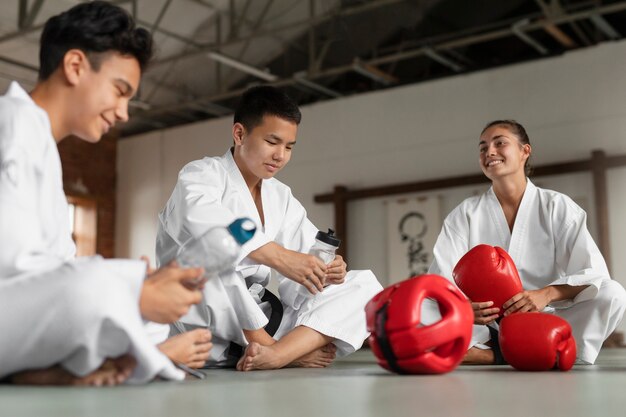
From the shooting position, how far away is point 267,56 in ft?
29.9

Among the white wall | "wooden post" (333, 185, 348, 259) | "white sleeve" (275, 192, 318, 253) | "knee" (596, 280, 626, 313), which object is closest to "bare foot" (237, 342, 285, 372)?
"white sleeve" (275, 192, 318, 253)

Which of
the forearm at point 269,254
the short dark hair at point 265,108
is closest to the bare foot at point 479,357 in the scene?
the forearm at point 269,254

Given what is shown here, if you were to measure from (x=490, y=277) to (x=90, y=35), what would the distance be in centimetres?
165

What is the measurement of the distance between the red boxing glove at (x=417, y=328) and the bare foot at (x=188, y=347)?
472 mm

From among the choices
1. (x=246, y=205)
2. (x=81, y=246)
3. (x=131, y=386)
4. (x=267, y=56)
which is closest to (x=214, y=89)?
(x=267, y=56)

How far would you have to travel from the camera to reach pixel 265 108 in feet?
9.87

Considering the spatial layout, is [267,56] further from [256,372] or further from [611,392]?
[611,392]

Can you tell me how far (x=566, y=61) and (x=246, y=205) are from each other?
5665mm

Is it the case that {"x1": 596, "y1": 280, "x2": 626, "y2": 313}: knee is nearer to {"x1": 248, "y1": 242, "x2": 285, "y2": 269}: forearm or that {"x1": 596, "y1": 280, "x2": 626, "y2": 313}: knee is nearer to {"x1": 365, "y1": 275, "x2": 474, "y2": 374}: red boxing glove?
{"x1": 365, "y1": 275, "x2": 474, "y2": 374}: red boxing glove

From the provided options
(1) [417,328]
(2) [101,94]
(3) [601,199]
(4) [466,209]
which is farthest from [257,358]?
(3) [601,199]

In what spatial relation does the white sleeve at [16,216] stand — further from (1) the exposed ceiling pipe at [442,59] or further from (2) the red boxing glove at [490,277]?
(1) the exposed ceiling pipe at [442,59]

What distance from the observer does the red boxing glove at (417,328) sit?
195 centimetres

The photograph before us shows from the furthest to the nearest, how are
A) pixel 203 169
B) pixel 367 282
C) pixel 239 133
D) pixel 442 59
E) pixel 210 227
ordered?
pixel 442 59
pixel 239 133
pixel 367 282
pixel 203 169
pixel 210 227

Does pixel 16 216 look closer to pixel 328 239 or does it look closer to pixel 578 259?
pixel 328 239
